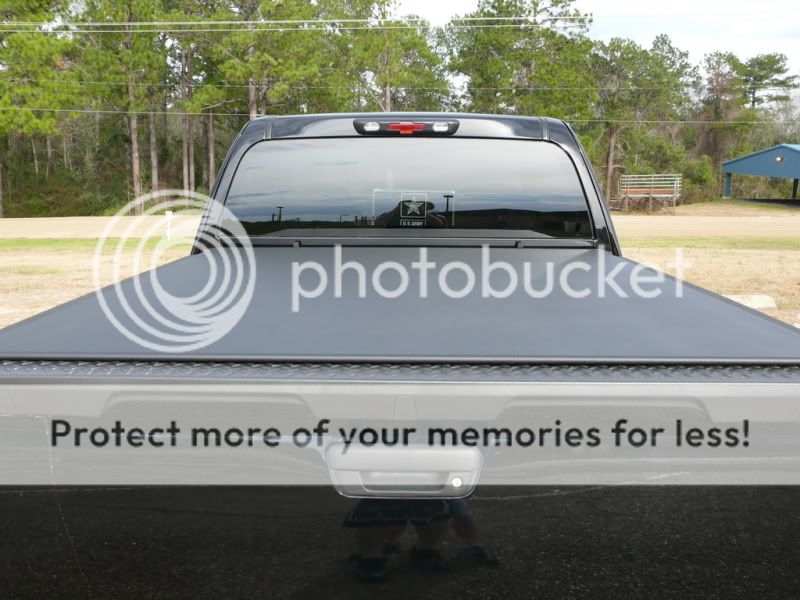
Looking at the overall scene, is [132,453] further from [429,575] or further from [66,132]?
[66,132]

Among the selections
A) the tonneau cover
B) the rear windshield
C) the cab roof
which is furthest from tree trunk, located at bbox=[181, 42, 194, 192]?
the tonneau cover

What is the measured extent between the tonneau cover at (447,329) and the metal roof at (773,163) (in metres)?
69.9

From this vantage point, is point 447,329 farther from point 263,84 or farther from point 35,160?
point 35,160

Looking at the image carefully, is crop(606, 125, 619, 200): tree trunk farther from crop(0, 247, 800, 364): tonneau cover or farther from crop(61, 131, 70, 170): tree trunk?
crop(0, 247, 800, 364): tonneau cover

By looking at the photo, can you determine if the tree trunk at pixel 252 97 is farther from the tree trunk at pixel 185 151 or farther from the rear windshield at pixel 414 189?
the rear windshield at pixel 414 189

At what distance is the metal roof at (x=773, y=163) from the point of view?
64.5m

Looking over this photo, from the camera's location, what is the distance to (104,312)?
2215mm

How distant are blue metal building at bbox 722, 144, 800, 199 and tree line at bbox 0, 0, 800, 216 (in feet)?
7.06

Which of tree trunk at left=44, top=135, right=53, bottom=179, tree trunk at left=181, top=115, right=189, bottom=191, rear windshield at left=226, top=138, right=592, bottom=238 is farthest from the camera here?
tree trunk at left=44, top=135, right=53, bottom=179

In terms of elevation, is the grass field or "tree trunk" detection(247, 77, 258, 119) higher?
"tree trunk" detection(247, 77, 258, 119)

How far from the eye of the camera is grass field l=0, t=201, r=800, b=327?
13.9 meters

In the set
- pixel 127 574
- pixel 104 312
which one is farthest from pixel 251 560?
pixel 104 312

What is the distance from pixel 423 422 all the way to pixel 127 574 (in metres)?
0.60

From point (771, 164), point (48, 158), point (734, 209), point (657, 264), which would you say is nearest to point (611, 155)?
point (771, 164)
